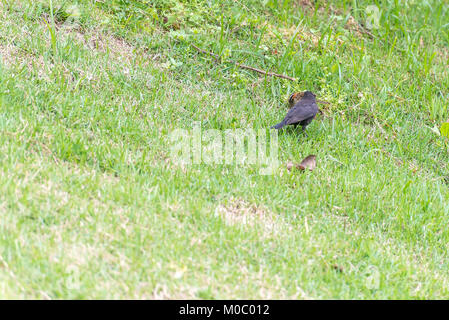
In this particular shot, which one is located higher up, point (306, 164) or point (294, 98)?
point (294, 98)

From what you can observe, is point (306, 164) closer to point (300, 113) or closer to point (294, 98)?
point (300, 113)

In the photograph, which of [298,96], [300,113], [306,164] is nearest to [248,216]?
[306,164]

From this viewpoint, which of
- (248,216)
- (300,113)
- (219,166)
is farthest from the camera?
(300,113)

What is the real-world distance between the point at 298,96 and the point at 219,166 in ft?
5.73

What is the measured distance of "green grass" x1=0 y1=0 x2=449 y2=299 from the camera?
374 centimetres

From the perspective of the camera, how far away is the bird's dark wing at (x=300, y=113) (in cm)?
580

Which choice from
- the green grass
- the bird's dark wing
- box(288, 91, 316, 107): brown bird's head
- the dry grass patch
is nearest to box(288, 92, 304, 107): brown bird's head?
box(288, 91, 316, 107): brown bird's head

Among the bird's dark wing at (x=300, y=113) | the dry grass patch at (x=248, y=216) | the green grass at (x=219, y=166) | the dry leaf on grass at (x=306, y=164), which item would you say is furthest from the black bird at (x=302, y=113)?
the dry grass patch at (x=248, y=216)

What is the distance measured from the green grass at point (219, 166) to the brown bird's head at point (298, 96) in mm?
163

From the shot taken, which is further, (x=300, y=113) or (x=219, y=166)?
(x=300, y=113)

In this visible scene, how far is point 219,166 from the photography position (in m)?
5.11

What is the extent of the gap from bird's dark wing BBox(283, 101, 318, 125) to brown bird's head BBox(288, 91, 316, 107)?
0.22m
